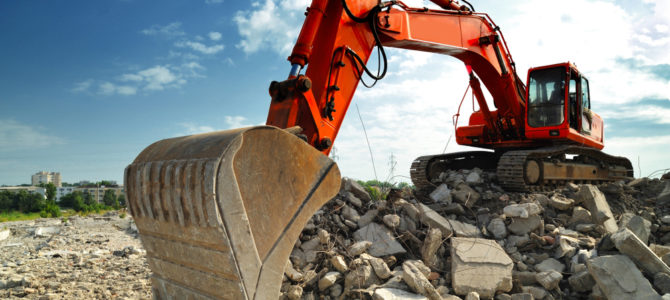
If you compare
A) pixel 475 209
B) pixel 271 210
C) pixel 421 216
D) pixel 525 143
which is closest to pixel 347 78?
pixel 421 216

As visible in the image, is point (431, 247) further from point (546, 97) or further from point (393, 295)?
point (546, 97)

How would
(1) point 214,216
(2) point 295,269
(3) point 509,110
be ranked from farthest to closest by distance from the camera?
(3) point 509,110 < (2) point 295,269 < (1) point 214,216

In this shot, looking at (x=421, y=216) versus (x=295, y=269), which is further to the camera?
(x=421, y=216)

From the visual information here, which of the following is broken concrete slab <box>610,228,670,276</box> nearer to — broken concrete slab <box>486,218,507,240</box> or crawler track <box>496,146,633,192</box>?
broken concrete slab <box>486,218,507,240</box>

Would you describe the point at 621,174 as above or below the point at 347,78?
below

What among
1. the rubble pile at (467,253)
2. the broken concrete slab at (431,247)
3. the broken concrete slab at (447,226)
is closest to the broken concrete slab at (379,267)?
the rubble pile at (467,253)

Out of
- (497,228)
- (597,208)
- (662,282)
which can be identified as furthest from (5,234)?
(662,282)

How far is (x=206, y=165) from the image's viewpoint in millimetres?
1989

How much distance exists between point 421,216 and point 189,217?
103 inches

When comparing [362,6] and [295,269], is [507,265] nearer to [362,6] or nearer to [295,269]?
[295,269]

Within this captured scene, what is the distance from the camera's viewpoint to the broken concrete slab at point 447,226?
4.02m

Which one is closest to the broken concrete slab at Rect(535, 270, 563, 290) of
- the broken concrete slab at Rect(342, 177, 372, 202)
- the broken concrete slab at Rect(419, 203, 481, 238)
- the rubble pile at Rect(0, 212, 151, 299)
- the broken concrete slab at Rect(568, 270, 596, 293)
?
the broken concrete slab at Rect(568, 270, 596, 293)

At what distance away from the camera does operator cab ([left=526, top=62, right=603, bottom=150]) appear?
6.78 metres

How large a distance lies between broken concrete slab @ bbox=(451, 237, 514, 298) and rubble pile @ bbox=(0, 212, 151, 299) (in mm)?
2897
